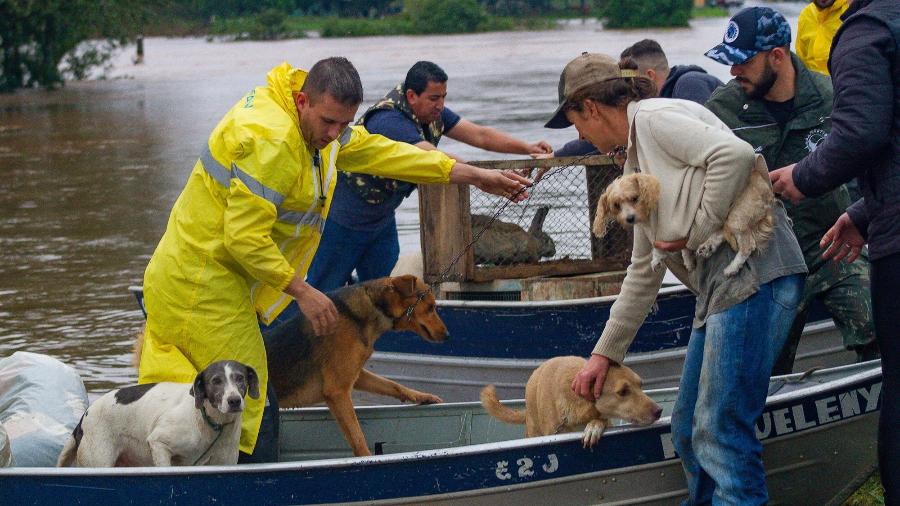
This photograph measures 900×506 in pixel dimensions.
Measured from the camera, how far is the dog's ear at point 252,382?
539cm

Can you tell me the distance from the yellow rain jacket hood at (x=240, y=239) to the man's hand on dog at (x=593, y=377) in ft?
3.99

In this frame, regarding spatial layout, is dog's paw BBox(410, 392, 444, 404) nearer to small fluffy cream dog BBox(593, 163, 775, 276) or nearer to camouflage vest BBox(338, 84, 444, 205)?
camouflage vest BBox(338, 84, 444, 205)

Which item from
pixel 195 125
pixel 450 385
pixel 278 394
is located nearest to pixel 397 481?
pixel 278 394

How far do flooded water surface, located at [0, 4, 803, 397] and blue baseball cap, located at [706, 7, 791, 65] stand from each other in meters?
5.73

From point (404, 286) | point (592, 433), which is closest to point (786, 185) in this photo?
point (592, 433)

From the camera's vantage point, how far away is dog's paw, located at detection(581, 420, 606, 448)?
17.3 feet

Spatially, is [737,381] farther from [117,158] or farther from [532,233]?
[117,158]

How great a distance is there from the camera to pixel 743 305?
4.69 meters

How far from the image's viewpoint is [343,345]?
21.7 feet

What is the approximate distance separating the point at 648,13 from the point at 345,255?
225ft

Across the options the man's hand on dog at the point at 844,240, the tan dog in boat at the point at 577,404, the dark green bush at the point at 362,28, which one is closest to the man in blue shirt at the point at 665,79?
the man's hand on dog at the point at 844,240

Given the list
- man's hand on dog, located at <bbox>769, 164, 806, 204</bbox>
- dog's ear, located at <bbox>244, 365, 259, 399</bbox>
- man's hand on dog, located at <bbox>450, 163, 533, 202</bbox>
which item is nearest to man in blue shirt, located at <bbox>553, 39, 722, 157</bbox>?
man's hand on dog, located at <bbox>450, 163, 533, 202</bbox>

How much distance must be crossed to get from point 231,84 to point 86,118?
9673 mm

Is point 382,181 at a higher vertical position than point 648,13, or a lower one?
higher
